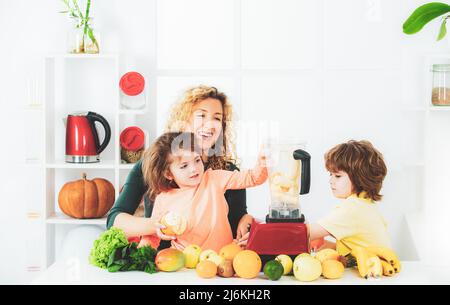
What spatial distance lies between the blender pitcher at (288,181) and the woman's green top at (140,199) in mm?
174

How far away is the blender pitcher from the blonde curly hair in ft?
0.70

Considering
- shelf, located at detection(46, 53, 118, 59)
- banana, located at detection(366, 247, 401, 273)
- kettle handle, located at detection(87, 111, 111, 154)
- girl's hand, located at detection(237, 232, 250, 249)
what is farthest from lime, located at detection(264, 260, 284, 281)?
shelf, located at detection(46, 53, 118, 59)

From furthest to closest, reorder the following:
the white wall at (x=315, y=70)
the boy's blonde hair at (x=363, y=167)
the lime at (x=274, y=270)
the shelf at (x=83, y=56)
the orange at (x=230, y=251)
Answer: the shelf at (x=83, y=56) < the white wall at (x=315, y=70) < the boy's blonde hair at (x=363, y=167) < the orange at (x=230, y=251) < the lime at (x=274, y=270)

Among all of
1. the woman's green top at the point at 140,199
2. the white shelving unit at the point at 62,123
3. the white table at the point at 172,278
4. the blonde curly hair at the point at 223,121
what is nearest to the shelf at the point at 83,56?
the white shelving unit at the point at 62,123

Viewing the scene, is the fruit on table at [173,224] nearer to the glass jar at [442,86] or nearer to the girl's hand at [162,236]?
the girl's hand at [162,236]

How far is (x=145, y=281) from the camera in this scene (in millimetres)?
2156

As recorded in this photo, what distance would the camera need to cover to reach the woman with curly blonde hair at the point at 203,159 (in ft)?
8.04

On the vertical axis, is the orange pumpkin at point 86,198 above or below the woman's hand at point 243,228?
above

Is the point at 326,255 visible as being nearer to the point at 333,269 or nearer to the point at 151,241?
the point at 333,269

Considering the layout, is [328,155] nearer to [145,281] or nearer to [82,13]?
[145,281]

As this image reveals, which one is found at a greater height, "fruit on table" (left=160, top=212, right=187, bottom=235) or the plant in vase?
the plant in vase

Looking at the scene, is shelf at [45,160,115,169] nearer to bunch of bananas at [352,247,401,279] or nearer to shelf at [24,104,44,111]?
shelf at [24,104,44,111]

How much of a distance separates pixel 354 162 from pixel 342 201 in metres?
0.15

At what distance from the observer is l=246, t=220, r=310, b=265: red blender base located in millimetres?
2234
